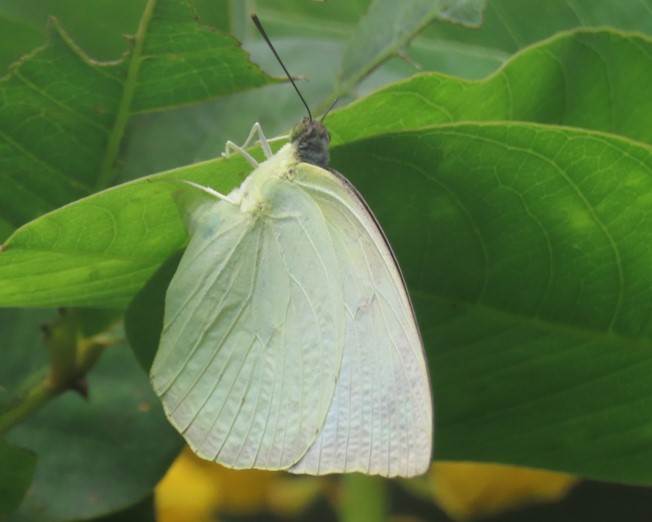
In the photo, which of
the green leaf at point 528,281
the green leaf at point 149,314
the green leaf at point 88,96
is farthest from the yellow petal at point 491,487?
the green leaf at point 88,96

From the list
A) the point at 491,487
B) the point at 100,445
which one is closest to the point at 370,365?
the point at 100,445

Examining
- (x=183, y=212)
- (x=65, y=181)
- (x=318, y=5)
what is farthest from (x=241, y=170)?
(x=318, y=5)

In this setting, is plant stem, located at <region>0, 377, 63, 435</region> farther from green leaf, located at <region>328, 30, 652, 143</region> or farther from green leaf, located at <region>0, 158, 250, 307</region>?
green leaf, located at <region>328, 30, 652, 143</region>

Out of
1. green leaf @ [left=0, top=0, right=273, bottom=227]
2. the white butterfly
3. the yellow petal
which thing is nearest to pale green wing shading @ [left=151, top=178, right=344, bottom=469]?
the white butterfly

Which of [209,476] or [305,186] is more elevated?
[305,186]

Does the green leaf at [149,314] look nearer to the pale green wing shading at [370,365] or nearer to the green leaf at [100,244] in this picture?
the green leaf at [100,244]

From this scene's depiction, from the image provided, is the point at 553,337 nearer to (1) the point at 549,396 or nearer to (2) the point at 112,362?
(1) the point at 549,396
